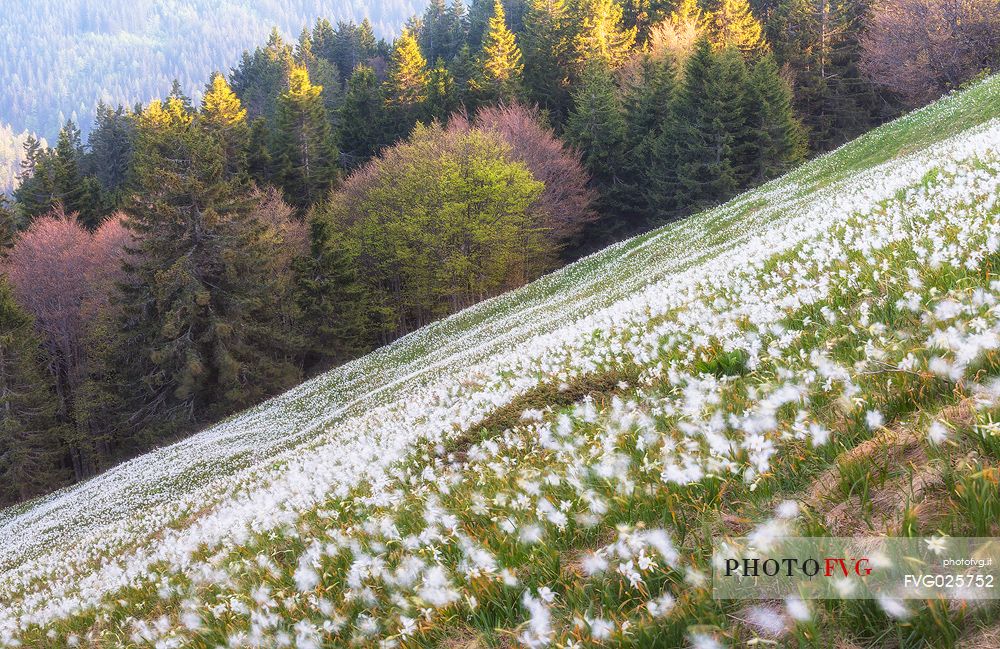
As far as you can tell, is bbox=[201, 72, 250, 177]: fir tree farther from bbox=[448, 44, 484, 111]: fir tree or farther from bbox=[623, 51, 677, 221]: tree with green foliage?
bbox=[623, 51, 677, 221]: tree with green foliage

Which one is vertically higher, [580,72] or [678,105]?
[580,72]

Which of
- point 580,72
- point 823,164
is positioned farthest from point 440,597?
point 580,72

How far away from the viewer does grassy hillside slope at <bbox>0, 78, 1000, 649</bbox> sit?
2506 millimetres

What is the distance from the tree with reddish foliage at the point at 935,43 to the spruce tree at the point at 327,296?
177 ft

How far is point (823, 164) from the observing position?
94.3ft

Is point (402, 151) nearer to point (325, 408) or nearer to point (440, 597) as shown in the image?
point (325, 408)

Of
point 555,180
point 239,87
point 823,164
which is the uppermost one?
point 239,87

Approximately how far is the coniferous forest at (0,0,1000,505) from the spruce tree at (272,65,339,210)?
0.29m

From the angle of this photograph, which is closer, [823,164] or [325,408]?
[325,408]

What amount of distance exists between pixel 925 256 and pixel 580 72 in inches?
3294

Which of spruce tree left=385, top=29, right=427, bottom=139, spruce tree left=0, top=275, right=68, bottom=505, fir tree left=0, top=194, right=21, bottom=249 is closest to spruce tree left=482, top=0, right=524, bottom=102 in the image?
spruce tree left=385, top=29, right=427, bottom=139

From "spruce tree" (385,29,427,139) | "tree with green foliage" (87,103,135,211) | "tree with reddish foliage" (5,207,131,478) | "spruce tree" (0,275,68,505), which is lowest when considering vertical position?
"spruce tree" (0,275,68,505)

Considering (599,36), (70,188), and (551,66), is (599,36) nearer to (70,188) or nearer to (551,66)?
(551,66)

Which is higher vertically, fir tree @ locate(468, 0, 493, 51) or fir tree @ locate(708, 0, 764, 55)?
fir tree @ locate(468, 0, 493, 51)
